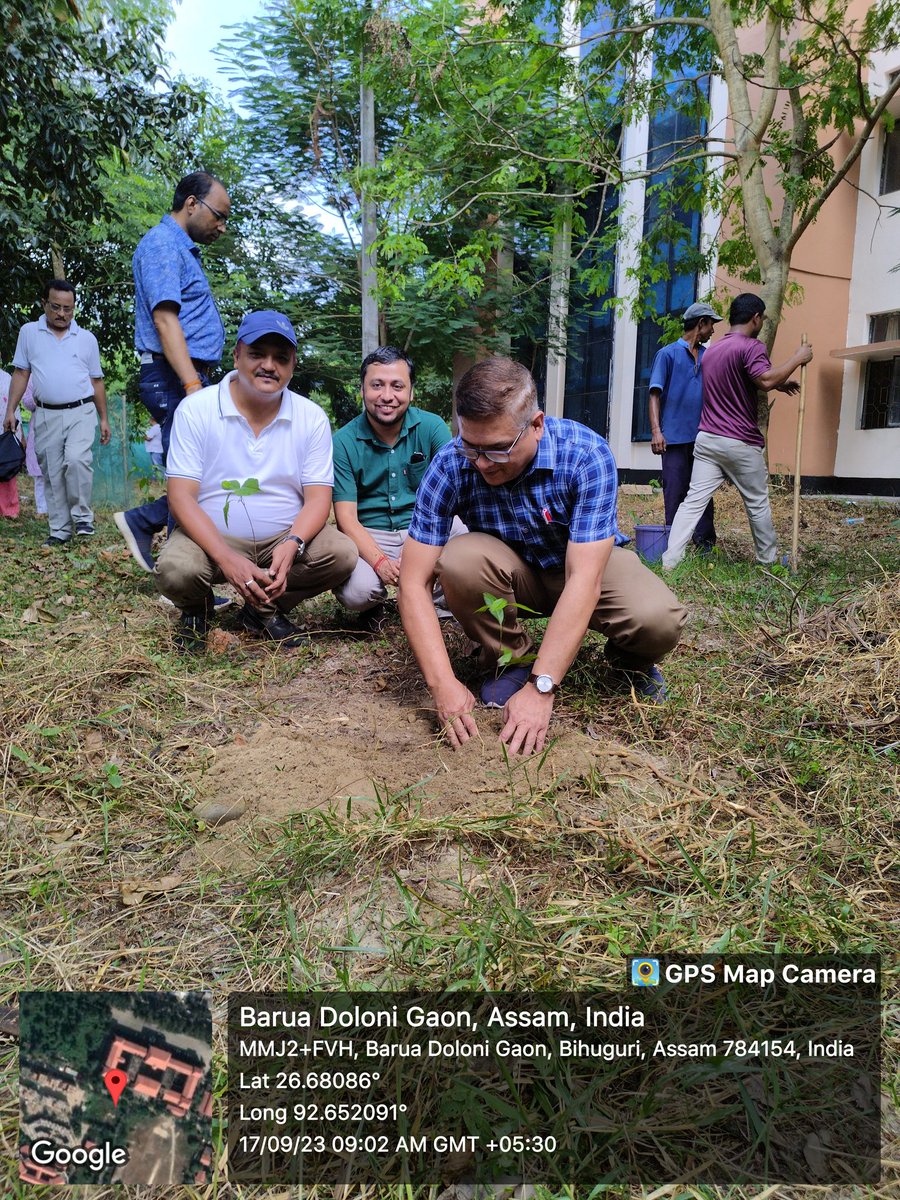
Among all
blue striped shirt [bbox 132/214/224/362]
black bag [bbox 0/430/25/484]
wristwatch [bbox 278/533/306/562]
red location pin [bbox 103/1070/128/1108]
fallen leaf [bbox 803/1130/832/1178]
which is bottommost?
fallen leaf [bbox 803/1130/832/1178]

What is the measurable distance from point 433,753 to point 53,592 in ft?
9.79

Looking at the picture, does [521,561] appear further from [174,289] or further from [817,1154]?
[174,289]

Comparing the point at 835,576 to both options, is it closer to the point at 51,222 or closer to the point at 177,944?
the point at 177,944

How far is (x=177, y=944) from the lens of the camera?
5.24 feet

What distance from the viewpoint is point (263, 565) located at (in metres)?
3.50

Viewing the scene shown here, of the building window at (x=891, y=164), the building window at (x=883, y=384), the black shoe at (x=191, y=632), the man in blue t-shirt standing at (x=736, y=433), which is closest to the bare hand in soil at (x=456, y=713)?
the black shoe at (x=191, y=632)

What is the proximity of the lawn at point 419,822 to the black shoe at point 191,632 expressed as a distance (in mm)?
174

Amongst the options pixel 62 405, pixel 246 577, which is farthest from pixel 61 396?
pixel 246 577

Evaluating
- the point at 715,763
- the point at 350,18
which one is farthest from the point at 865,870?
the point at 350,18

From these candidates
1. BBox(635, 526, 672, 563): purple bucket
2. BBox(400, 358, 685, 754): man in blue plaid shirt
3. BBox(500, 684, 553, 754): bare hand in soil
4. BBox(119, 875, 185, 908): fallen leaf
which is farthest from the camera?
BBox(635, 526, 672, 563): purple bucket

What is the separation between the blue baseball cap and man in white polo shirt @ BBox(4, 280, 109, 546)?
335 centimetres

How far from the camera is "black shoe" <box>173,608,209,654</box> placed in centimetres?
329

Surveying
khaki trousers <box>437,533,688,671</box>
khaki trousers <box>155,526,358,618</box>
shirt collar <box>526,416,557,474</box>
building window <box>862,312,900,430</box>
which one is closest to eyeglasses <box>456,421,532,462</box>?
shirt collar <box>526,416,557,474</box>

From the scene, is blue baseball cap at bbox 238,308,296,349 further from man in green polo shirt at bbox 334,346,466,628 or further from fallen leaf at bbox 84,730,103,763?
fallen leaf at bbox 84,730,103,763
